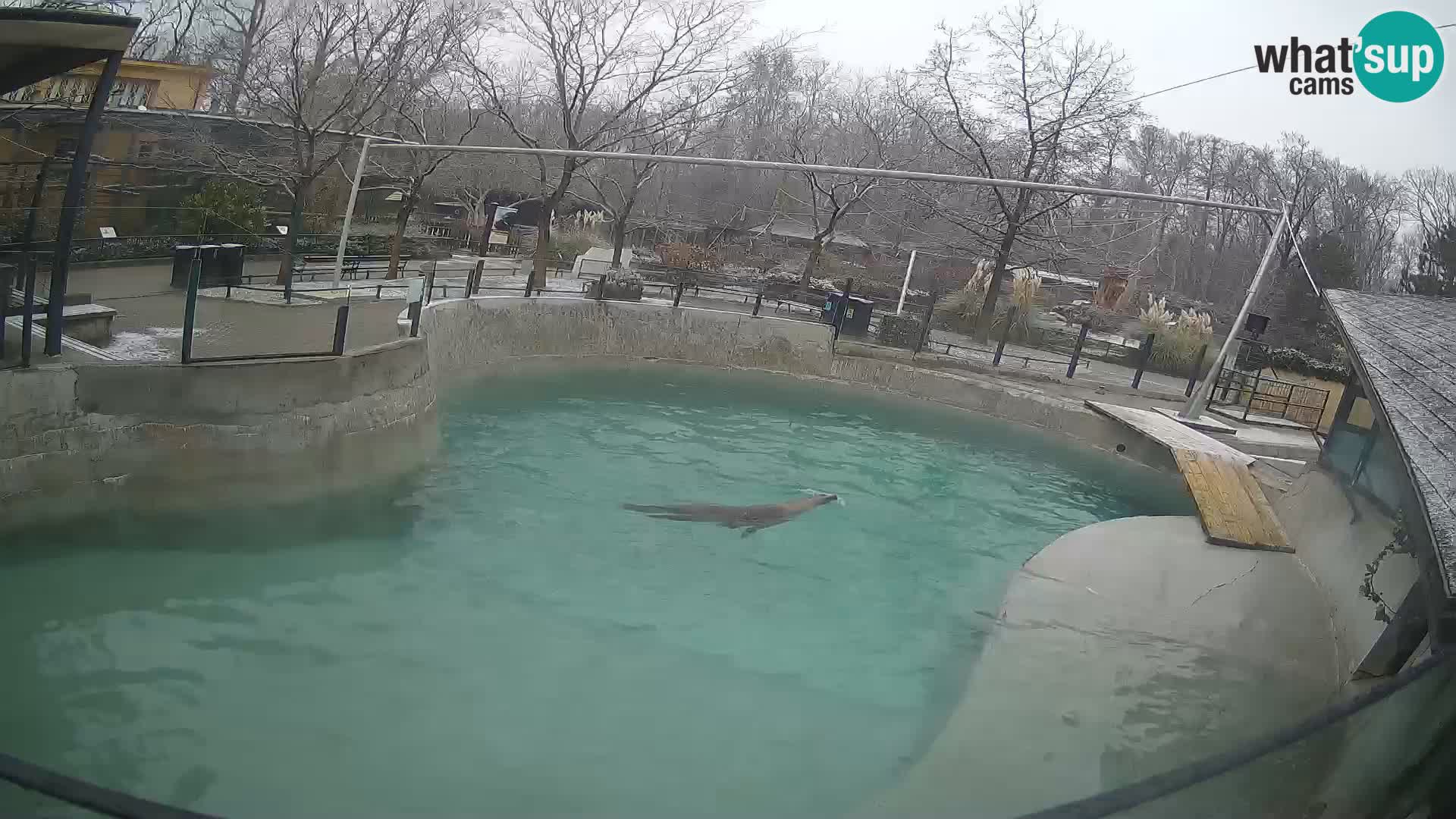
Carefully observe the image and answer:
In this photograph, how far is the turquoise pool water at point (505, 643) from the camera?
16.9 ft

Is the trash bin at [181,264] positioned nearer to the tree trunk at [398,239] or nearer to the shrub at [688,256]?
the tree trunk at [398,239]

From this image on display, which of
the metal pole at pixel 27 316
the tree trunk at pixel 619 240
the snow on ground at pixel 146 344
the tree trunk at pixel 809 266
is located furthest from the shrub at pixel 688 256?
the metal pole at pixel 27 316

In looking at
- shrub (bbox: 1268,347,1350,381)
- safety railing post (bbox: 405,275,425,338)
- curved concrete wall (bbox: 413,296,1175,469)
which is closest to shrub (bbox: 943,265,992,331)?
curved concrete wall (bbox: 413,296,1175,469)

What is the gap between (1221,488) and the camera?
9656 millimetres

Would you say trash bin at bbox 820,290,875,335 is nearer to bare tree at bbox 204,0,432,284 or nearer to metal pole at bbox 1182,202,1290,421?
metal pole at bbox 1182,202,1290,421

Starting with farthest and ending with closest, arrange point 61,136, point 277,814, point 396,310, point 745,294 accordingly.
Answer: point 745,294
point 61,136
point 396,310
point 277,814

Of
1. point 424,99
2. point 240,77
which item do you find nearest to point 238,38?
point 240,77

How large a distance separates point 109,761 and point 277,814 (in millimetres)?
1084

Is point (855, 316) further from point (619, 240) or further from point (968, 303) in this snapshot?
point (619, 240)

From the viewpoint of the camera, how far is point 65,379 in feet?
23.3

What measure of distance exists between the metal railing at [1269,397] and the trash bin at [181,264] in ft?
52.1

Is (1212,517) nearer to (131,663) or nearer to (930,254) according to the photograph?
(131,663)

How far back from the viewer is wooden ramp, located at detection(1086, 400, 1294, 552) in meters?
8.26

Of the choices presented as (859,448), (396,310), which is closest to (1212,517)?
(859,448)
